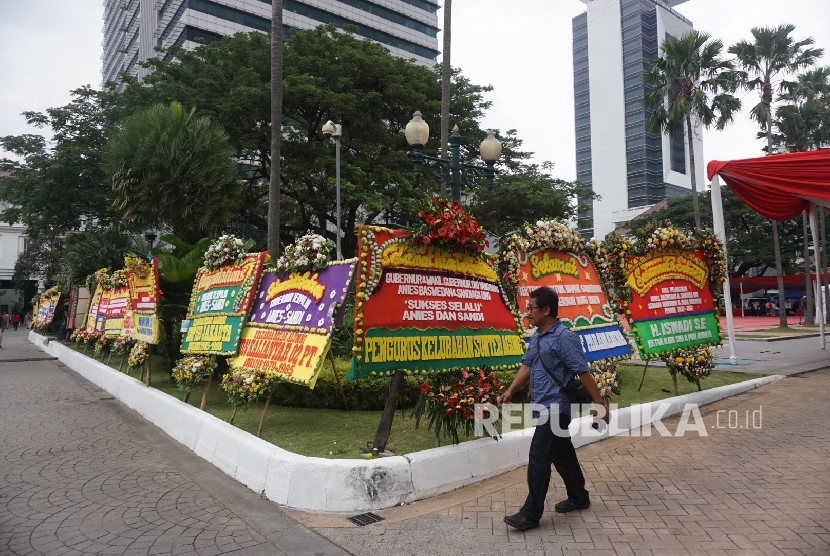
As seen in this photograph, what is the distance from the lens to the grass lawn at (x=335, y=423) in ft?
18.5

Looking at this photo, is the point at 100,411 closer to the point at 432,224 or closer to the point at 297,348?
the point at 297,348

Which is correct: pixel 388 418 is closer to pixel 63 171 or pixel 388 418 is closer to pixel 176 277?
pixel 176 277

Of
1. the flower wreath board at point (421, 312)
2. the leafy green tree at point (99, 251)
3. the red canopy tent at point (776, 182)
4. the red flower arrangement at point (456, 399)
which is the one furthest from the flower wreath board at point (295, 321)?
the leafy green tree at point (99, 251)

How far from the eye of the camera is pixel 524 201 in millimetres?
24734

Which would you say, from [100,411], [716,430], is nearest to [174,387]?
[100,411]

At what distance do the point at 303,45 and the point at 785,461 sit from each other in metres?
21.5

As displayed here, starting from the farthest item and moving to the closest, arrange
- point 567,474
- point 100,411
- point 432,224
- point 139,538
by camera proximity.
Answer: point 100,411
point 432,224
point 567,474
point 139,538

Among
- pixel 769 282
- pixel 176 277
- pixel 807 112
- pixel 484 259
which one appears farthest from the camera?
pixel 769 282

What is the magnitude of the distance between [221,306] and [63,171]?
48.7ft

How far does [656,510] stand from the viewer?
4.22 metres

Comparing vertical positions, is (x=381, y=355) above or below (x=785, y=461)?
above

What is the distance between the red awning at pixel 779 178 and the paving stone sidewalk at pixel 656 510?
6804 millimetres

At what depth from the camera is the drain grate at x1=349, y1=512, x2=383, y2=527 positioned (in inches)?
166

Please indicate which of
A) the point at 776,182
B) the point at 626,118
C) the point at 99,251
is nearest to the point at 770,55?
the point at 776,182
